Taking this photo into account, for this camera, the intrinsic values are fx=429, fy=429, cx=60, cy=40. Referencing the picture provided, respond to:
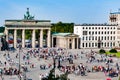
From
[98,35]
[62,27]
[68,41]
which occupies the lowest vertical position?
[68,41]

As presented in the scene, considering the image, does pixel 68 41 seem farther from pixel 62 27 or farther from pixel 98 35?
pixel 62 27

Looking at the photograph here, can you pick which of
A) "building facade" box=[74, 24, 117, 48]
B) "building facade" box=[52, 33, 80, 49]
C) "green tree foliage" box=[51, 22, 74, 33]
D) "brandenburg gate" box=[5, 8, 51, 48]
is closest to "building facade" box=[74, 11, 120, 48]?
"building facade" box=[74, 24, 117, 48]

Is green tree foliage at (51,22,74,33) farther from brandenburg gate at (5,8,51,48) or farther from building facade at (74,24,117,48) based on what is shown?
brandenburg gate at (5,8,51,48)

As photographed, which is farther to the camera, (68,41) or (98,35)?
(98,35)

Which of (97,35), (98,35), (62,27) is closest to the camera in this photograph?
(97,35)

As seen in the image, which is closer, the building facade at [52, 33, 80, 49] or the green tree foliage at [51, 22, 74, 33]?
the building facade at [52, 33, 80, 49]

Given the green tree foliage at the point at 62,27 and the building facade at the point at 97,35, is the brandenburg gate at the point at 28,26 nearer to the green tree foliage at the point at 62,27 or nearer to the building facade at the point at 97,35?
the building facade at the point at 97,35

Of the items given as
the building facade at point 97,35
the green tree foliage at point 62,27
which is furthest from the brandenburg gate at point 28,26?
the green tree foliage at point 62,27

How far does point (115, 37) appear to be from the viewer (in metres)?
133

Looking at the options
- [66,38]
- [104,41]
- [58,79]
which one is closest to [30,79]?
[58,79]

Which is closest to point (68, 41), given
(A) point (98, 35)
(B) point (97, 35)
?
(B) point (97, 35)

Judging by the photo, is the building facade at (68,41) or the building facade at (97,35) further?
the building facade at (97,35)

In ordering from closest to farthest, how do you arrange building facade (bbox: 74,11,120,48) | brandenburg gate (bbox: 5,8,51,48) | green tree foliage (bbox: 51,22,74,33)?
brandenburg gate (bbox: 5,8,51,48) < building facade (bbox: 74,11,120,48) < green tree foliage (bbox: 51,22,74,33)

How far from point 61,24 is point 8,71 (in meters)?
110
